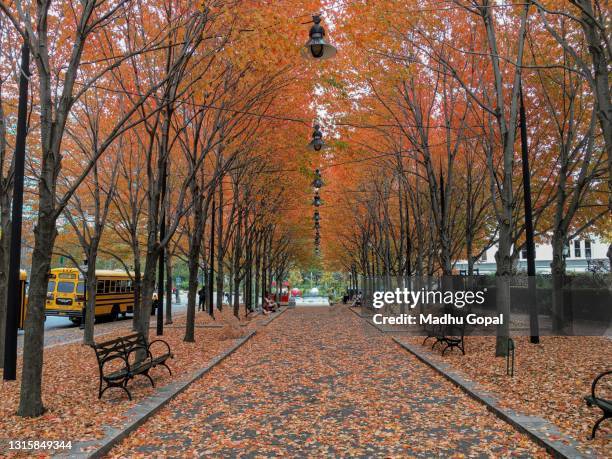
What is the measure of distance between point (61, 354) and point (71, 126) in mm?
8151

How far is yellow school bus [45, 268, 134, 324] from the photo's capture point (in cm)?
2560

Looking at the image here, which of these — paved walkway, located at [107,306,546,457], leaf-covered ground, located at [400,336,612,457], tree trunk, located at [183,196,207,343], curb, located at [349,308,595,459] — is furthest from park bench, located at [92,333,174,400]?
leaf-covered ground, located at [400,336,612,457]

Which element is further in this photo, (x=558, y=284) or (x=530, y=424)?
(x=558, y=284)

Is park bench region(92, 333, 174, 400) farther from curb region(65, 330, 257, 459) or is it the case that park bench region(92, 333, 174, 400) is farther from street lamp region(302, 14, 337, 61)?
street lamp region(302, 14, 337, 61)

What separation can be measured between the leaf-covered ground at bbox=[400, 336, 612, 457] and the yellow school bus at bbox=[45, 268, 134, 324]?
1860 centimetres

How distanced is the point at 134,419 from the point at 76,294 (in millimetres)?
21124

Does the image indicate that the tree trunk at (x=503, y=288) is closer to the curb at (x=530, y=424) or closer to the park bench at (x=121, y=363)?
the curb at (x=530, y=424)

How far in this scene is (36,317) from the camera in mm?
7289

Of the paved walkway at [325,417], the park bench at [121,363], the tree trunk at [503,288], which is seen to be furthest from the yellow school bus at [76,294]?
the tree trunk at [503,288]

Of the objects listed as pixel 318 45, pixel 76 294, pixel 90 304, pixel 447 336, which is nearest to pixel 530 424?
pixel 318 45

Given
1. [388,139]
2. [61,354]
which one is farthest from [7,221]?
[388,139]

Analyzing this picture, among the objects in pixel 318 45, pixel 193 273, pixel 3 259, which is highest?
pixel 318 45

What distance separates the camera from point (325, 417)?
751cm

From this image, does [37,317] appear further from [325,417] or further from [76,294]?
[76,294]
